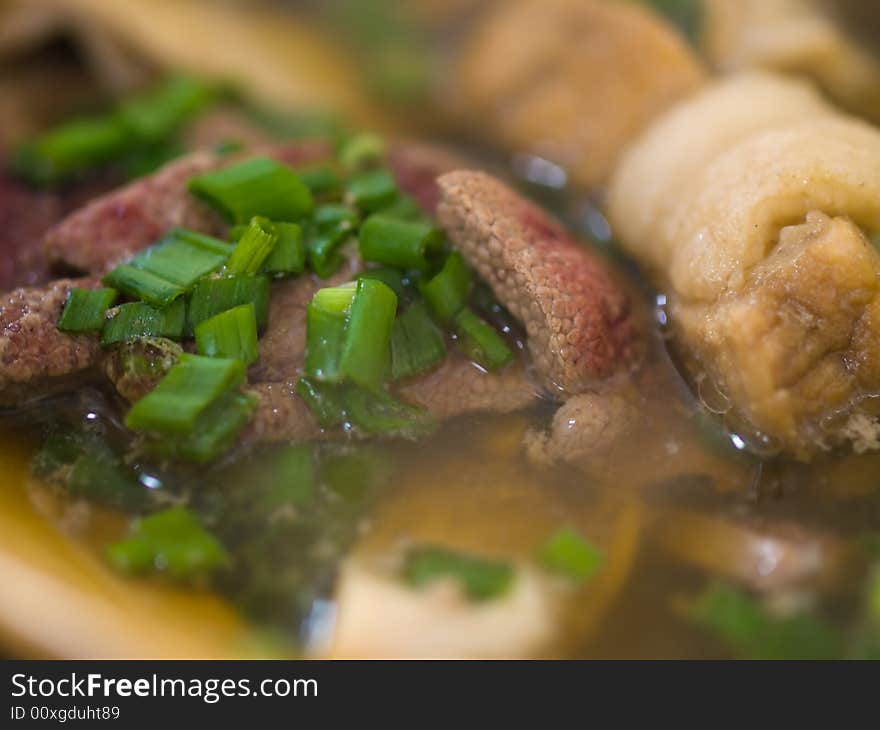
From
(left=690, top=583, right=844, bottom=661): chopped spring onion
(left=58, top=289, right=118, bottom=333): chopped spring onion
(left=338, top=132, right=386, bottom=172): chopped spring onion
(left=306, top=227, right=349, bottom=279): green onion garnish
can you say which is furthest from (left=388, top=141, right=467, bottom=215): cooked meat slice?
(left=690, top=583, right=844, bottom=661): chopped spring onion

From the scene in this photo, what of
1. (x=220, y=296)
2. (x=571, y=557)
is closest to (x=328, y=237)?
(x=220, y=296)

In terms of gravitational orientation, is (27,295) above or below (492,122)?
below

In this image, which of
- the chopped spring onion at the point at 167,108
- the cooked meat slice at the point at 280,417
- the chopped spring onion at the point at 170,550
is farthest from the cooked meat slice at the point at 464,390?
the chopped spring onion at the point at 167,108

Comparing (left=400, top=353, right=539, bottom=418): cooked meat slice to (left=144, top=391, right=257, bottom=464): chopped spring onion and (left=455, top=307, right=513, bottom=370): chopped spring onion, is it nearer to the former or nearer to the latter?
(left=455, top=307, right=513, bottom=370): chopped spring onion

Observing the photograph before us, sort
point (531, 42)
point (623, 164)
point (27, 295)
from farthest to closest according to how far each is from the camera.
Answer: point (531, 42)
point (623, 164)
point (27, 295)

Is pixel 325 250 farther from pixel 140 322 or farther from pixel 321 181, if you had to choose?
pixel 140 322
